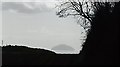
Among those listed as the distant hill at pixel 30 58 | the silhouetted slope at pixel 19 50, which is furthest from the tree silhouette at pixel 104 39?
the silhouetted slope at pixel 19 50

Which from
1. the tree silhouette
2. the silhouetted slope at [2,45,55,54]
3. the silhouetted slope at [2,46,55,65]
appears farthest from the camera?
the silhouetted slope at [2,45,55,54]

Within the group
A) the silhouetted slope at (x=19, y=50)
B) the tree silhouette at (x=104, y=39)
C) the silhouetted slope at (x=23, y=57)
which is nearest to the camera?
the tree silhouette at (x=104, y=39)

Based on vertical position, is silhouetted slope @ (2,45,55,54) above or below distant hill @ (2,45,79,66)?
above

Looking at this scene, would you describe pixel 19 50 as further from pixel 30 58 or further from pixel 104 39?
pixel 104 39

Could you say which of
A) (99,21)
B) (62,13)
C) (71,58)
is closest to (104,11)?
(99,21)

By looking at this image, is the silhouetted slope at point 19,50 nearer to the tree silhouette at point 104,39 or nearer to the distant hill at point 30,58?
the distant hill at point 30,58

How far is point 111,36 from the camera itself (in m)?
21.6

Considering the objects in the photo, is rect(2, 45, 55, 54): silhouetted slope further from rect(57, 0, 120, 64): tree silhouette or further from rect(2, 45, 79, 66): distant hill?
rect(57, 0, 120, 64): tree silhouette

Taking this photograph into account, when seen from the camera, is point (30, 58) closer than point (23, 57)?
Yes

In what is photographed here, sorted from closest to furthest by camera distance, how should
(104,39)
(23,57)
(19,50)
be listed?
(104,39)
(23,57)
(19,50)

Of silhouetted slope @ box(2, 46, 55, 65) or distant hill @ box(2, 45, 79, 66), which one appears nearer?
distant hill @ box(2, 45, 79, 66)

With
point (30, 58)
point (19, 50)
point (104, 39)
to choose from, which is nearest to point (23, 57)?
point (30, 58)

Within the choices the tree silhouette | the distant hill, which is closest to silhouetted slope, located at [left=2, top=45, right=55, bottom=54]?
the distant hill

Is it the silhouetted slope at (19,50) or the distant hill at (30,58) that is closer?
the distant hill at (30,58)
